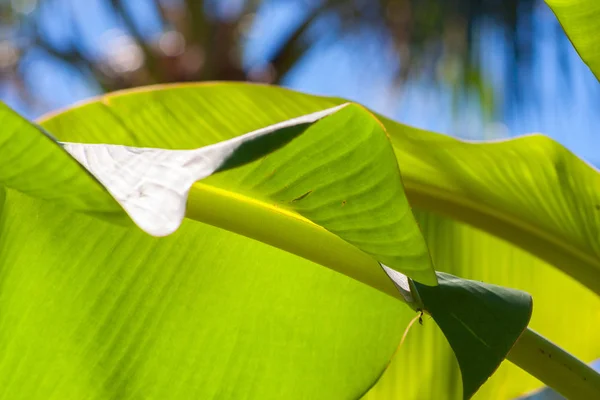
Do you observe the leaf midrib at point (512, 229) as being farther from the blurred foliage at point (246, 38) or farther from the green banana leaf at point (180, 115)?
the blurred foliage at point (246, 38)

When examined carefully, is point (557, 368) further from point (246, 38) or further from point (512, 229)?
point (246, 38)

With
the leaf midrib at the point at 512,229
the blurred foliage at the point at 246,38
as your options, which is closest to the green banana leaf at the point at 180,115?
the leaf midrib at the point at 512,229

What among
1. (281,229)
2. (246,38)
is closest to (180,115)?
(281,229)

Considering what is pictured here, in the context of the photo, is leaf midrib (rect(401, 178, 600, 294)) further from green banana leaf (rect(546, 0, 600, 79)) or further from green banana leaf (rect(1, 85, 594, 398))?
green banana leaf (rect(546, 0, 600, 79))

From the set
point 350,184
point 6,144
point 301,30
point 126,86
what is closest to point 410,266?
point 350,184

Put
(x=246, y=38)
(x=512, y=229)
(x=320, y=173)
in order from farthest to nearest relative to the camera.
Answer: (x=246, y=38), (x=512, y=229), (x=320, y=173)

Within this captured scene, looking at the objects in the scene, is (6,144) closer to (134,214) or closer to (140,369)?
(134,214)

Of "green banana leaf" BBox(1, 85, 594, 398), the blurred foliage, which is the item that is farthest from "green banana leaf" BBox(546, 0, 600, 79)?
the blurred foliage
